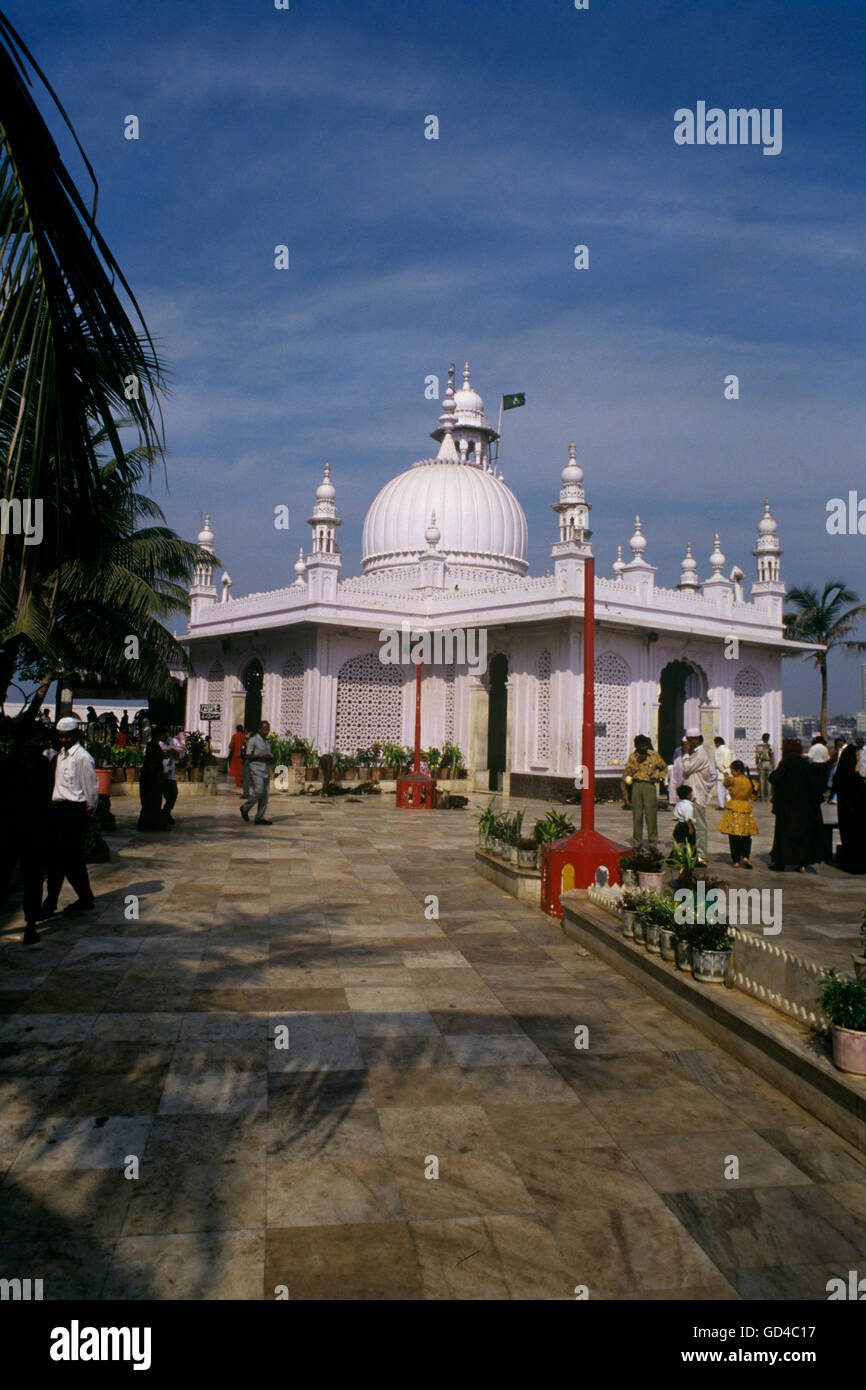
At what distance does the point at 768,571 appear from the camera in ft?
90.9

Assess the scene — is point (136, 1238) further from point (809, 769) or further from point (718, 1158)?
point (809, 769)

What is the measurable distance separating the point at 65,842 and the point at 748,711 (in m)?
21.8

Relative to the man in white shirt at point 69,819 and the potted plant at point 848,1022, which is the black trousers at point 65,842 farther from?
the potted plant at point 848,1022

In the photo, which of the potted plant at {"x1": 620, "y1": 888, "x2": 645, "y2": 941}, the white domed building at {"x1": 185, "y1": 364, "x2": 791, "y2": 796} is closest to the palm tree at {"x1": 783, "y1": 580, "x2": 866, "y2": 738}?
the white domed building at {"x1": 185, "y1": 364, "x2": 791, "y2": 796}

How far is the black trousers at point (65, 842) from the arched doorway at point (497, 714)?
16.8 metres

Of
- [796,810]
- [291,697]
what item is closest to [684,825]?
[796,810]

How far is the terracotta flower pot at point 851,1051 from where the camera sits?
4379 millimetres

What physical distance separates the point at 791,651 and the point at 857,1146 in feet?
80.9

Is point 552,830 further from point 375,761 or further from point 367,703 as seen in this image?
point 367,703

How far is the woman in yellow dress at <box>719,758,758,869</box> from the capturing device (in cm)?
1139

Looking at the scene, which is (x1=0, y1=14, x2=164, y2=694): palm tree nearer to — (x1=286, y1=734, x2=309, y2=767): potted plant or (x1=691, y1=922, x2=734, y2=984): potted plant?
(x1=691, y1=922, x2=734, y2=984): potted plant

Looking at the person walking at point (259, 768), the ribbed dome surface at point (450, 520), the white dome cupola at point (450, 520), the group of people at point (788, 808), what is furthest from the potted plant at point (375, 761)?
the group of people at point (788, 808)

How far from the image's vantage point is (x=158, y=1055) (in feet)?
16.5

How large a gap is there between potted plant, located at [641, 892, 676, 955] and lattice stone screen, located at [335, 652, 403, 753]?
18.2 meters
